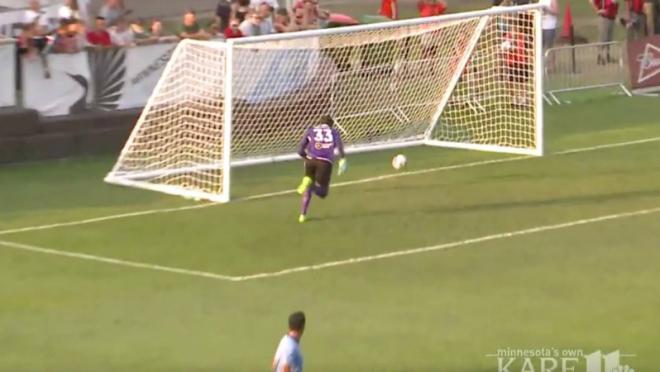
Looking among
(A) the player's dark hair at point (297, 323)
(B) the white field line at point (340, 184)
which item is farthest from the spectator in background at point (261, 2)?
(A) the player's dark hair at point (297, 323)

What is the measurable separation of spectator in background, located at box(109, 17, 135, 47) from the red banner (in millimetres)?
10218

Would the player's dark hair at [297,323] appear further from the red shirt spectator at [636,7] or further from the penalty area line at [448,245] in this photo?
the red shirt spectator at [636,7]

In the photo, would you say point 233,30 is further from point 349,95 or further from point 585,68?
point 585,68

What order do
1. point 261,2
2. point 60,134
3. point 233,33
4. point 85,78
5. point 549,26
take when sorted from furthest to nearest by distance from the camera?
point 549,26 → point 261,2 → point 233,33 → point 85,78 → point 60,134

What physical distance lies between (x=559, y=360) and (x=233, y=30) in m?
14.6

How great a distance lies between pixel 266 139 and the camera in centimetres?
2780

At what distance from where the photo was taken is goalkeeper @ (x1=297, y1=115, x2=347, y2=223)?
22.9 meters

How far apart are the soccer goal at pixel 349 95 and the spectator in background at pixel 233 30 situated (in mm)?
1792

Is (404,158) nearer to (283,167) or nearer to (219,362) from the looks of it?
(283,167)

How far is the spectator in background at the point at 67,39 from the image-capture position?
2812 centimetres

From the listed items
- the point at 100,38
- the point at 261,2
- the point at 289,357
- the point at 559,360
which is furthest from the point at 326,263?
the point at 261,2

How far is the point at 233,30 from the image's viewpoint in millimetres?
29969

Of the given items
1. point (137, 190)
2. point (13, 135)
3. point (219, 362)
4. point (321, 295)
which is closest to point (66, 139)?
point (13, 135)

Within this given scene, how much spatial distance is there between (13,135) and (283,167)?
13.6 feet
